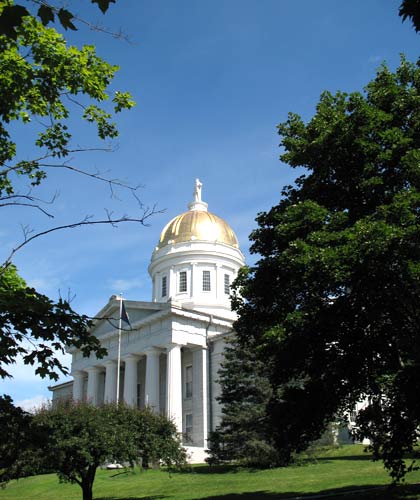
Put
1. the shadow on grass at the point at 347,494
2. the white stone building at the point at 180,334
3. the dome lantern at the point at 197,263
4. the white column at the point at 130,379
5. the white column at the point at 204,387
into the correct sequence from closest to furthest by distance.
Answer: the shadow on grass at the point at 347,494 < the white column at the point at 204,387 < the white stone building at the point at 180,334 < the white column at the point at 130,379 < the dome lantern at the point at 197,263

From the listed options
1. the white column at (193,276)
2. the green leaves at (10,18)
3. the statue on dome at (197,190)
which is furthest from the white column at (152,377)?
the green leaves at (10,18)

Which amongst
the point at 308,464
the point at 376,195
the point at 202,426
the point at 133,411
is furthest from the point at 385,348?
the point at 202,426

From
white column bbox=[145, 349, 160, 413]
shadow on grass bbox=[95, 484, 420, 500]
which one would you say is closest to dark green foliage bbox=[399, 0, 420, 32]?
shadow on grass bbox=[95, 484, 420, 500]

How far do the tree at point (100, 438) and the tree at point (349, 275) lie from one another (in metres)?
5.34

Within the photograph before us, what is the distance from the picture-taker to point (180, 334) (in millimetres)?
50125

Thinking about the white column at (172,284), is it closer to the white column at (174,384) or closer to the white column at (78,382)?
the white column at (174,384)

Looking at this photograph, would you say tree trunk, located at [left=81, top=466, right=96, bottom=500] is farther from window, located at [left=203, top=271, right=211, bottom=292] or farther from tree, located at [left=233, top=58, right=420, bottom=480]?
window, located at [left=203, top=271, right=211, bottom=292]

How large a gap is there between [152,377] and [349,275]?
39.4 m

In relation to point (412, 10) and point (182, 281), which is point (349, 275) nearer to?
point (412, 10)

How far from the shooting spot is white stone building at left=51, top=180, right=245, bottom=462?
49.0 meters

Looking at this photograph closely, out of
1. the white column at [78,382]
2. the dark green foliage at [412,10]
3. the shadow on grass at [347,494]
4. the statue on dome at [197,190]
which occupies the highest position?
the statue on dome at [197,190]

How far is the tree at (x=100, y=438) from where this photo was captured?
60.2 ft

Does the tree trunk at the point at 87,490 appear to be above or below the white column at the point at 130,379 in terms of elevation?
below

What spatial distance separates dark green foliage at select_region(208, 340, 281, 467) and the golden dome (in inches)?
1105
